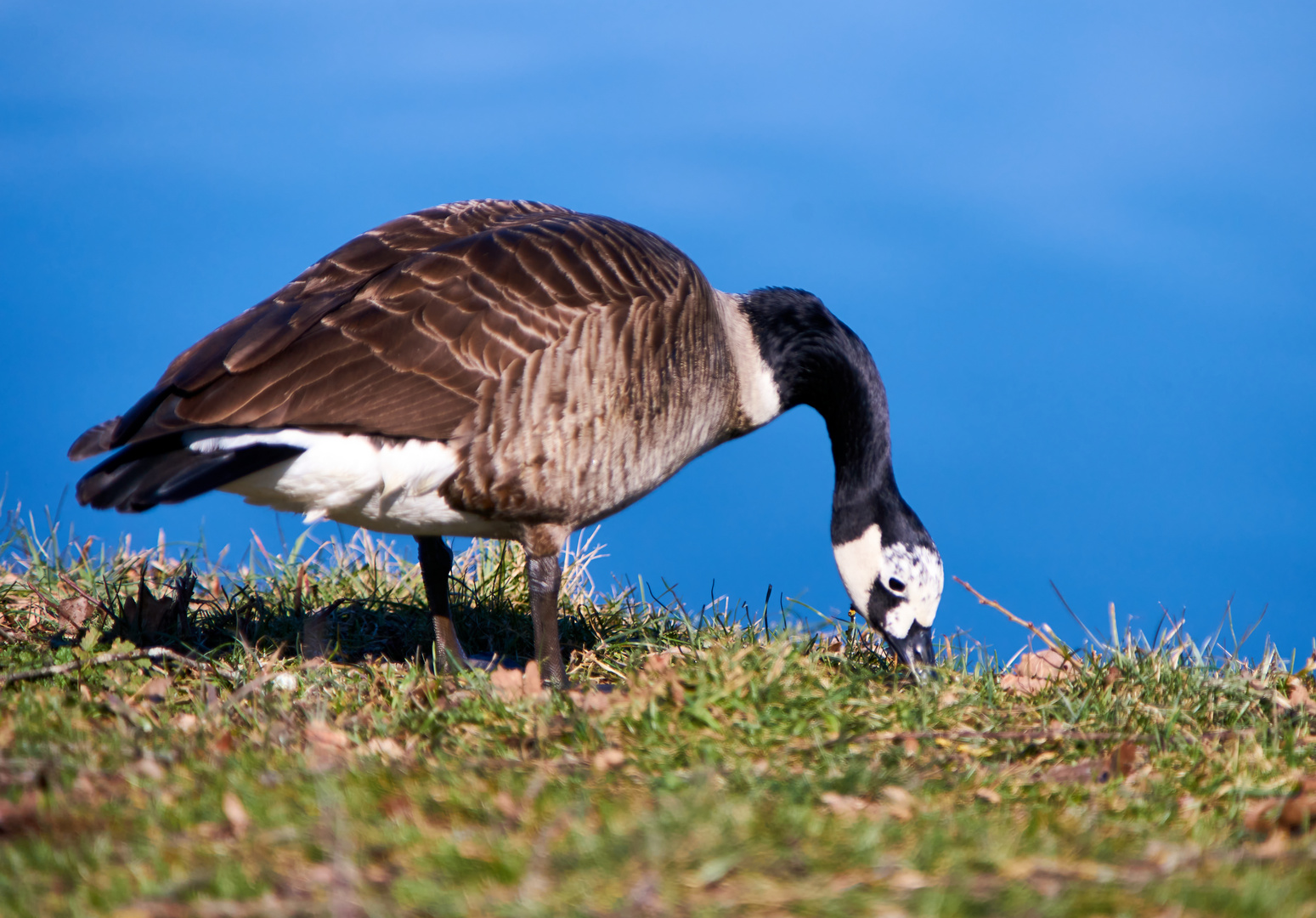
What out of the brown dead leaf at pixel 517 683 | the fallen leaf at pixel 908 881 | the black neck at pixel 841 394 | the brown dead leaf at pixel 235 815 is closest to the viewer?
the fallen leaf at pixel 908 881

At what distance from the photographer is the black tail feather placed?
4.72 meters

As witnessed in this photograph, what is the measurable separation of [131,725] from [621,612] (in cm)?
331

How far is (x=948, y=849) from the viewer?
301cm

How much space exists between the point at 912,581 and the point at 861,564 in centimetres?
36

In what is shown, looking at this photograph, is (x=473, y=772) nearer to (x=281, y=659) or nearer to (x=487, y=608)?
(x=281, y=659)

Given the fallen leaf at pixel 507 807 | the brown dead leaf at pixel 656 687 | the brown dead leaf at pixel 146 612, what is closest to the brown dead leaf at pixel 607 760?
the brown dead leaf at pixel 656 687

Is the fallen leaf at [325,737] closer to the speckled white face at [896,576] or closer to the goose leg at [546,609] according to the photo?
the goose leg at [546,609]

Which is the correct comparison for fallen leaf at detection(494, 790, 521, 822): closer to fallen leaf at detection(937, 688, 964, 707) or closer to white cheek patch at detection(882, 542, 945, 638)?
fallen leaf at detection(937, 688, 964, 707)

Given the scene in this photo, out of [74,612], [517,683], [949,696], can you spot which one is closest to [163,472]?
[517,683]

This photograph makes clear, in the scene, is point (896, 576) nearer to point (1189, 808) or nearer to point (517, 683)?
point (1189, 808)

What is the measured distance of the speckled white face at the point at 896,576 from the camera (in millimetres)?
6523

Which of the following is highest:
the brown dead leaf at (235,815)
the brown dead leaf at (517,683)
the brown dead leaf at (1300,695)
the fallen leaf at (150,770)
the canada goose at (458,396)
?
the canada goose at (458,396)

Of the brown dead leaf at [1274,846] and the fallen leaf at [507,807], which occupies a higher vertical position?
the fallen leaf at [507,807]

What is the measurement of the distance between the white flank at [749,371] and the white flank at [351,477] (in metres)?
1.85
